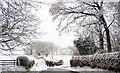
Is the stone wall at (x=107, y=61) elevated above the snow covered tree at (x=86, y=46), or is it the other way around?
the snow covered tree at (x=86, y=46)

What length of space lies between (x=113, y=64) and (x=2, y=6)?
6613 mm

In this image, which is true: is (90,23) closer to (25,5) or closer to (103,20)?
(103,20)

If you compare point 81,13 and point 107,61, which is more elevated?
point 81,13

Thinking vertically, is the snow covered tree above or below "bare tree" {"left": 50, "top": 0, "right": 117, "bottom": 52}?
below

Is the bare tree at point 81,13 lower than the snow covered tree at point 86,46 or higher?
higher

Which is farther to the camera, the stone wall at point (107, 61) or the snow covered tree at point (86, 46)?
the snow covered tree at point (86, 46)

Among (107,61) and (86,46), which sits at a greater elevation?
(86,46)

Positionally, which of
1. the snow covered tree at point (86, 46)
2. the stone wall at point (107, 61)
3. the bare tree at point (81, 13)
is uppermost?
the bare tree at point (81, 13)

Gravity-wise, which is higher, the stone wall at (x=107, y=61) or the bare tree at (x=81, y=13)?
the bare tree at (x=81, y=13)

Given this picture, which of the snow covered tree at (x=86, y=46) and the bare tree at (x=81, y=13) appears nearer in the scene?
the bare tree at (x=81, y=13)

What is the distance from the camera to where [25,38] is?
6027 millimetres

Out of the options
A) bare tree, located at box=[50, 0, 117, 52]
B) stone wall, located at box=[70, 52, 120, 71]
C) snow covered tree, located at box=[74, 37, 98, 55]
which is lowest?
stone wall, located at box=[70, 52, 120, 71]

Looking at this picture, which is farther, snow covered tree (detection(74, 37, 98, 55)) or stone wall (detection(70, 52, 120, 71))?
snow covered tree (detection(74, 37, 98, 55))

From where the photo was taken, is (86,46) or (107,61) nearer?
(107,61)
